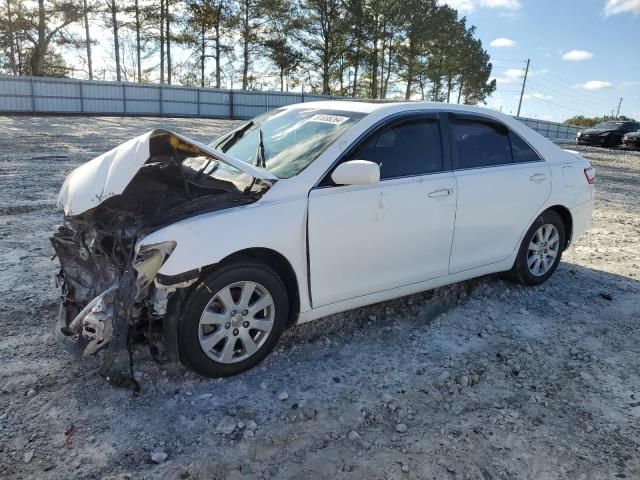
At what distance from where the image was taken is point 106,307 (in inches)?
114

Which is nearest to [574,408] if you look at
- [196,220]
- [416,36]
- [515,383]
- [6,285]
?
[515,383]

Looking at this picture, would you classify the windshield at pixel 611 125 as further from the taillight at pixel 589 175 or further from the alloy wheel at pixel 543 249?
the alloy wheel at pixel 543 249

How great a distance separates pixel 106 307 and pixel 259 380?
1019mm

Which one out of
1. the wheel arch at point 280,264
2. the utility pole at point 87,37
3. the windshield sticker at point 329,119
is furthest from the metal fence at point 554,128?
the wheel arch at point 280,264

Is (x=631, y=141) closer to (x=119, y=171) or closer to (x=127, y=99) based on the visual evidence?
(x=127, y=99)

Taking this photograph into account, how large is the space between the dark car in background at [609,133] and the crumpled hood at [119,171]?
29.4 metres

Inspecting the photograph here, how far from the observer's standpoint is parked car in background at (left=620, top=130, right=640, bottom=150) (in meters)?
26.1

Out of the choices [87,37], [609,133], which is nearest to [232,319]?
[609,133]

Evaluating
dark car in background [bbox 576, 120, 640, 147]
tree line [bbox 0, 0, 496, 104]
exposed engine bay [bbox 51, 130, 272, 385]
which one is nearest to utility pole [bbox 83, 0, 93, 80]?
tree line [bbox 0, 0, 496, 104]

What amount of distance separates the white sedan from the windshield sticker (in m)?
0.02

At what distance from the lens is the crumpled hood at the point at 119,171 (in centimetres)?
310

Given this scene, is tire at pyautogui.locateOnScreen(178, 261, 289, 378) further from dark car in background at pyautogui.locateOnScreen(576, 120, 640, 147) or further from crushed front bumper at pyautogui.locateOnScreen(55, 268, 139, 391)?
dark car in background at pyautogui.locateOnScreen(576, 120, 640, 147)

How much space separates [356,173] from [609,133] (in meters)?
29.2

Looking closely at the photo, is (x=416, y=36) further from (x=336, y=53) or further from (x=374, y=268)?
(x=374, y=268)
